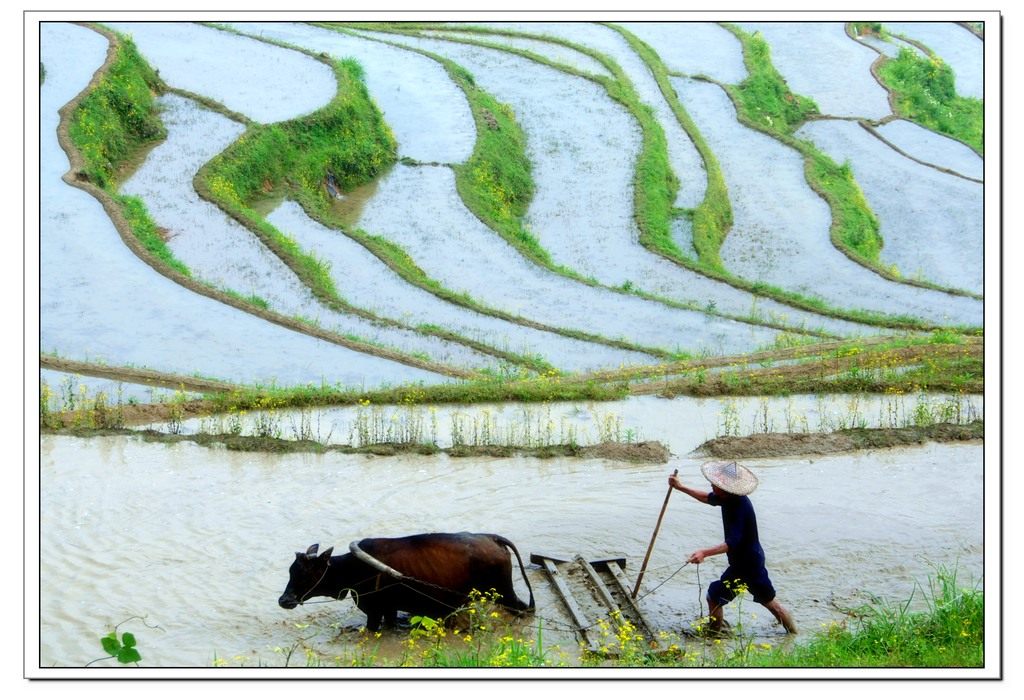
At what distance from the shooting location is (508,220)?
1738 cm

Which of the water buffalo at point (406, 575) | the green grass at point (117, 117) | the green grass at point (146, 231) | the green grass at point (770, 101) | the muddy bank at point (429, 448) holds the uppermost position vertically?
the green grass at point (770, 101)

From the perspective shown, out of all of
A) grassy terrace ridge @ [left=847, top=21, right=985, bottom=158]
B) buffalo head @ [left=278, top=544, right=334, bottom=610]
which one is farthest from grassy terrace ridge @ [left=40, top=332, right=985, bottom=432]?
grassy terrace ridge @ [left=847, top=21, right=985, bottom=158]

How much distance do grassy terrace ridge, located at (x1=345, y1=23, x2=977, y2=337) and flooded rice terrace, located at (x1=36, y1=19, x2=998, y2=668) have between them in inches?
5.2

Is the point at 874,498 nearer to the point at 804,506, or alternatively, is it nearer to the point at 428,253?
the point at 804,506

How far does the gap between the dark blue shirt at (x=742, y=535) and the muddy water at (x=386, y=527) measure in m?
0.46

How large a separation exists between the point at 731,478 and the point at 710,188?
14.6 meters

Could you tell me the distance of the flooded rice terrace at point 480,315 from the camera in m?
6.21

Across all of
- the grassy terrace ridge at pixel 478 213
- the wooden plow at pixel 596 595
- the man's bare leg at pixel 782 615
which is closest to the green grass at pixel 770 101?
the grassy terrace ridge at pixel 478 213

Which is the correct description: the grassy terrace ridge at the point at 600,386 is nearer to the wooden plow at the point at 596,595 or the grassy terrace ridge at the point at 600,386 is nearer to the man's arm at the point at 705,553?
the wooden plow at the point at 596,595

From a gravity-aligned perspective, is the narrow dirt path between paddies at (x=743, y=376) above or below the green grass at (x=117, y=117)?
below

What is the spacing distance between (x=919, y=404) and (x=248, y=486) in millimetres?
5687

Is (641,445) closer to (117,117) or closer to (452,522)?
(452,522)

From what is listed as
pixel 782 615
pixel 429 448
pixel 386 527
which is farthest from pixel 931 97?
pixel 782 615

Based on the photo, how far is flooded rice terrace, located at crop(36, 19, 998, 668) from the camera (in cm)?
621
